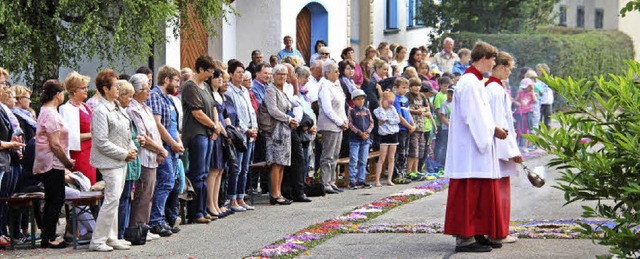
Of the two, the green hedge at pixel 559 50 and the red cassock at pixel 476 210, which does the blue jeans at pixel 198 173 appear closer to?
the red cassock at pixel 476 210

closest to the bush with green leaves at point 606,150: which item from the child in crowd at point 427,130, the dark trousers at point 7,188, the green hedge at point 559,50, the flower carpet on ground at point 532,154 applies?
the dark trousers at point 7,188

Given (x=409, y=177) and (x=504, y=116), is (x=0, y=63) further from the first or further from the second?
(x=504, y=116)

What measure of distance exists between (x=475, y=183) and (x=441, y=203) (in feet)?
15.7

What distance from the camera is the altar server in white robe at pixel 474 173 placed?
13.1 m

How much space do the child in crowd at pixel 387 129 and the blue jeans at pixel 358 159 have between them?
300 millimetres

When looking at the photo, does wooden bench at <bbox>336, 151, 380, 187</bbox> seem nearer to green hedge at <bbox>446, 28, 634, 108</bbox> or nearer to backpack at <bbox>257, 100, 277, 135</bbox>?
backpack at <bbox>257, 100, 277, 135</bbox>

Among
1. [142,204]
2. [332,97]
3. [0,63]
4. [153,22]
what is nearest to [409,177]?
[332,97]

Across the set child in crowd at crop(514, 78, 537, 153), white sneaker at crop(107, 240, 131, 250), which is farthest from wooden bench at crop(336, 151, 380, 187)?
child in crowd at crop(514, 78, 537, 153)

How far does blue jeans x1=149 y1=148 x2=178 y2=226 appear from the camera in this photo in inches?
585

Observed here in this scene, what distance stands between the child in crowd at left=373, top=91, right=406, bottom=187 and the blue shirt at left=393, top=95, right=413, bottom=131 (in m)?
0.36

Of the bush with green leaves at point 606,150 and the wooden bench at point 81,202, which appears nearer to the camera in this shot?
the bush with green leaves at point 606,150

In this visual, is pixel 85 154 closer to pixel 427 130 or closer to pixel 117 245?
pixel 117 245

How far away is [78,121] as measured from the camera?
571 inches

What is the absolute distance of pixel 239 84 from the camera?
1753 cm
